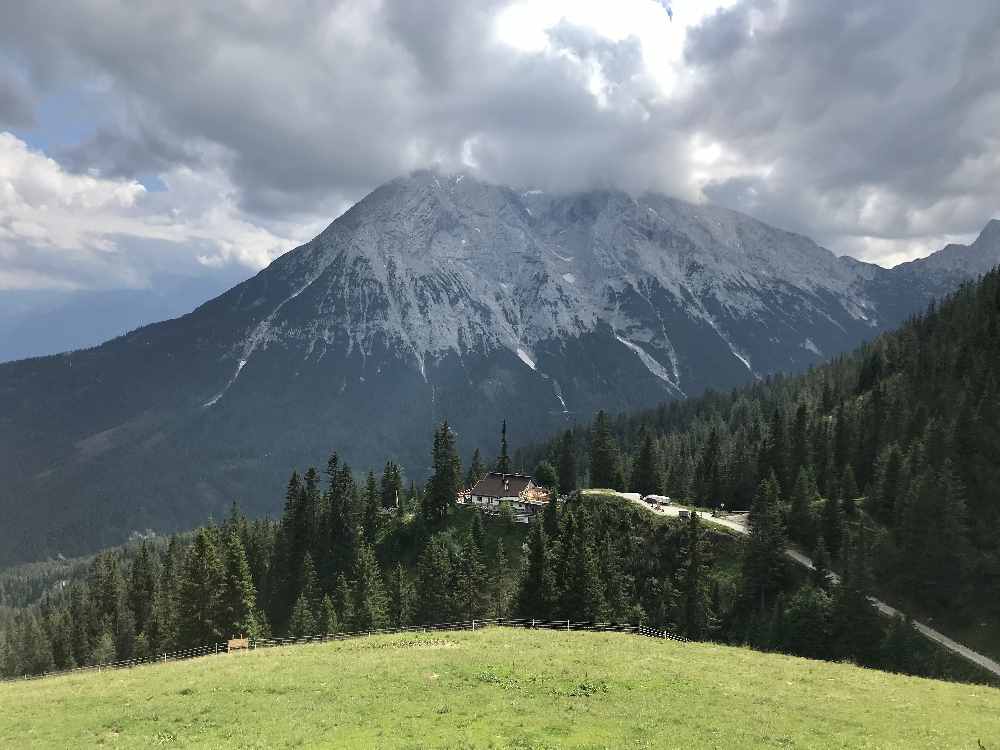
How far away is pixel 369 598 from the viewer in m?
88.2

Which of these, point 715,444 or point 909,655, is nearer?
point 909,655

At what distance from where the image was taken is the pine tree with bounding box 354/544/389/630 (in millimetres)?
85875

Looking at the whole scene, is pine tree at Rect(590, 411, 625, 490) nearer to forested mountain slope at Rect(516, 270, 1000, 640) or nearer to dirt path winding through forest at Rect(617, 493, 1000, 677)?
forested mountain slope at Rect(516, 270, 1000, 640)

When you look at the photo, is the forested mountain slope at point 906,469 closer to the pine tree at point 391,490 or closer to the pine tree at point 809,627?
the pine tree at point 809,627

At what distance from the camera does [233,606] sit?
3150 inches

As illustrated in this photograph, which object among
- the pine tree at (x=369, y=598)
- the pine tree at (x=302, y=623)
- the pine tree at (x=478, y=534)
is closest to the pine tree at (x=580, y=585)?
the pine tree at (x=369, y=598)

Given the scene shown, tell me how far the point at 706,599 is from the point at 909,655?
68.3 ft

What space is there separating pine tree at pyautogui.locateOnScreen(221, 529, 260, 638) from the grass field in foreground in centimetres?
3046

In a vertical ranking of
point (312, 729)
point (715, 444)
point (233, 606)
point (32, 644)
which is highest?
point (715, 444)

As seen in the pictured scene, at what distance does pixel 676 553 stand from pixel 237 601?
5787 cm

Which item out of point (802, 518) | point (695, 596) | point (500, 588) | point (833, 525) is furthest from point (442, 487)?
point (833, 525)

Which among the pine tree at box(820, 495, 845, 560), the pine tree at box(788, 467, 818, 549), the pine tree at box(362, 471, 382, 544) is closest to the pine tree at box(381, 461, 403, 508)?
the pine tree at box(362, 471, 382, 544)

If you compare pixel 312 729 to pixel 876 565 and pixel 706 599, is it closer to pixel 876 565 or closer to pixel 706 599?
pixel 706 599

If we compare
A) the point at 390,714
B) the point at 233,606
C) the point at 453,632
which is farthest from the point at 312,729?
the point at 233,606
